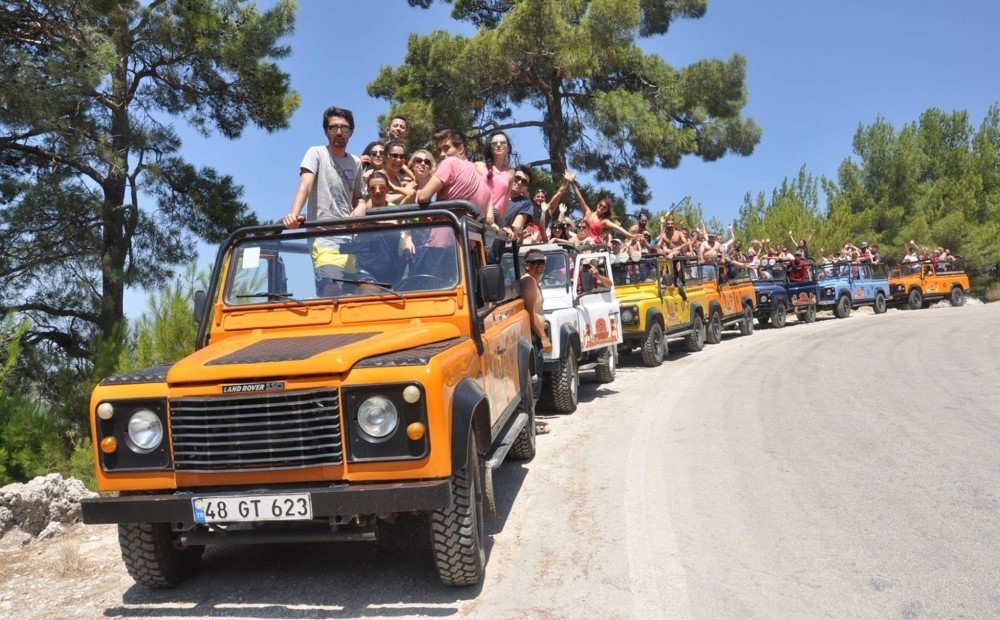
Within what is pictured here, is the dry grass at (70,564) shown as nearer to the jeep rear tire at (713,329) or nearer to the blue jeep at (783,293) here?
the jeep rear tire at (713,329)

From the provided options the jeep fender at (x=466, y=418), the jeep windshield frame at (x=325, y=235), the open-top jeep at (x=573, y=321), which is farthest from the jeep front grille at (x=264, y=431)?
the open-top jeep at (x=573, y=321)

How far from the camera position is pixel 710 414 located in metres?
9.17

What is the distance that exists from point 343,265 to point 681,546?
9.01ft

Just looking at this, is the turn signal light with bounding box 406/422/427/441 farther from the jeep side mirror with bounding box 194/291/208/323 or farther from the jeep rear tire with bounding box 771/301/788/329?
the jeep rear tire with bounding box 771/301/788/329

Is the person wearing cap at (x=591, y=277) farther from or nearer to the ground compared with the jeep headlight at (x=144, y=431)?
farther from the ground

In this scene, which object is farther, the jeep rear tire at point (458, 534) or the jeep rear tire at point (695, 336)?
the jeep rear tire at point (695, 336)

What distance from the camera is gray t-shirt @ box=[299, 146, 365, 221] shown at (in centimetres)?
648

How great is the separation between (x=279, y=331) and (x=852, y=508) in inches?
155

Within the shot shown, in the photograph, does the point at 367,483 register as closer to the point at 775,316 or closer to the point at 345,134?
the point at 345,134

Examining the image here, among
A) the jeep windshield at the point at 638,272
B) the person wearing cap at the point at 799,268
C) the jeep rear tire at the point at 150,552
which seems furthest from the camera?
the person wearing cap at the point at 799,268

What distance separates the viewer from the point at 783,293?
922 inches

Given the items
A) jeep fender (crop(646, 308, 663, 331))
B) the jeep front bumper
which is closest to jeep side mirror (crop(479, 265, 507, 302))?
the jeep front bumper

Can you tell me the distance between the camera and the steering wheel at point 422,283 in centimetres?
523

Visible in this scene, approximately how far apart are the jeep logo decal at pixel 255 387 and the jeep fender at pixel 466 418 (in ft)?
2.85
